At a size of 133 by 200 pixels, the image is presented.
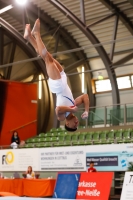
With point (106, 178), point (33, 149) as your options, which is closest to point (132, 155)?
point (106, 178)

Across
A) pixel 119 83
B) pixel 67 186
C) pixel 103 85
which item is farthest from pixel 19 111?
pixel 67 186

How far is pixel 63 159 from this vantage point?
1681 cm

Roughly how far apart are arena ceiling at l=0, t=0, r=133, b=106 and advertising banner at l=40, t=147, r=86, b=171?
6.51 metres

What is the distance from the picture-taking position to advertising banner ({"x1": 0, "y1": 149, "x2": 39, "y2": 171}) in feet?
58.1

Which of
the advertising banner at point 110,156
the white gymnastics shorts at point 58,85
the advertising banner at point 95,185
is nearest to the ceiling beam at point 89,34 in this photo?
the advertising banner at point 110,156

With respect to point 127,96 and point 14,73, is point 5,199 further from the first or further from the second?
point 14,73

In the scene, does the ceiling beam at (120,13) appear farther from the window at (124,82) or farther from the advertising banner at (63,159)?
the advertising banner at (63,159)

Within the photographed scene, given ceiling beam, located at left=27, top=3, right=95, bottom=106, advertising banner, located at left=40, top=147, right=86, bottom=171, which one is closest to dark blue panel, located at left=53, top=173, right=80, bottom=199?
advertising banner, located at left=40, top=147, right=86, bottom=171

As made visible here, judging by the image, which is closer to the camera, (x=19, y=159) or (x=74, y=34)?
(x=19, y=159)

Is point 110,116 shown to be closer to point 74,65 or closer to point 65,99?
point 74,65

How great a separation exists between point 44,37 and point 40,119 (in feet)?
20.9

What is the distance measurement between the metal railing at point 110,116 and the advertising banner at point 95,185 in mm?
5418

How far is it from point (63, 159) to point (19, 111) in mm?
8377

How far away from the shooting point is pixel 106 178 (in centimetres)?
1361
